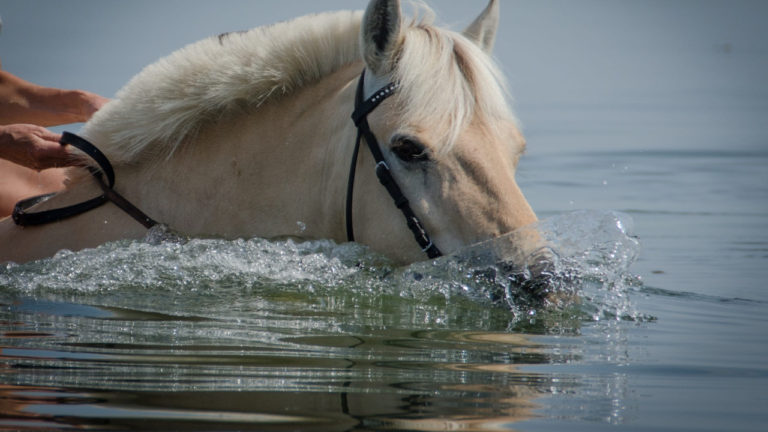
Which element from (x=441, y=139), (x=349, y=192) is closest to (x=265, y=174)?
(x=349, y=192)

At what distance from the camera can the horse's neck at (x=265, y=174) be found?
3.99 metres

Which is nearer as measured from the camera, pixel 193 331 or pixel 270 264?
pixel 193 331

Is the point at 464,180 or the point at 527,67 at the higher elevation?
the point at 527,67

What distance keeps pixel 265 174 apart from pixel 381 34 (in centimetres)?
76

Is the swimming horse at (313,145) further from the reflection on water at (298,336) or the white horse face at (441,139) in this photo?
the reflection on water at (298,336)

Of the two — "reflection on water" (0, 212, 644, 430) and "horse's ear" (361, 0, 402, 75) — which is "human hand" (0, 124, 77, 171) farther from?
"horse's ear" (361, 0, 402, 75)

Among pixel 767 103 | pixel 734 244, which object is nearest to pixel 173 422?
pixel 734 244

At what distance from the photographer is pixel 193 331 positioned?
3531mm

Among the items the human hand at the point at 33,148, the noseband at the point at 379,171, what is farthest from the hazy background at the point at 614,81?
the human hand at the point at 33,148

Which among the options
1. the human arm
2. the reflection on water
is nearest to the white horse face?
the reflection on water

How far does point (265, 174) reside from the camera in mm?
4062

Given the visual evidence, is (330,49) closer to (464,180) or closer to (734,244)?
(464,180)

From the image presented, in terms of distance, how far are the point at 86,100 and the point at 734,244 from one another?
15.4 ft

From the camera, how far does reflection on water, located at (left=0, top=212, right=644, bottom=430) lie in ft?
8.40
